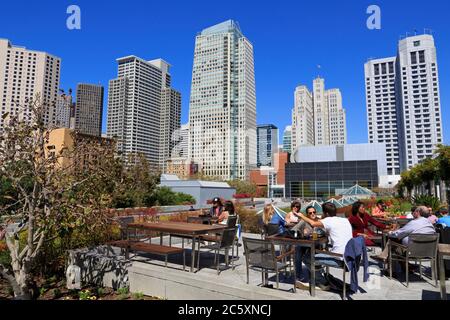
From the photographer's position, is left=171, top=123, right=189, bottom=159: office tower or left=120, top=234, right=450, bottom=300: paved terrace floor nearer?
left=120, top=234, right=450, bottom=300: paved terrace floor

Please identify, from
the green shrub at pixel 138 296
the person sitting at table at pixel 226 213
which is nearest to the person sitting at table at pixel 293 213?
the person sitting at table at pixel 226 213

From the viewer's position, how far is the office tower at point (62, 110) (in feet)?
17.2

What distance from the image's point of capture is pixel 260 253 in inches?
178

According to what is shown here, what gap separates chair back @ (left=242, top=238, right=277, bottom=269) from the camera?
439 cm

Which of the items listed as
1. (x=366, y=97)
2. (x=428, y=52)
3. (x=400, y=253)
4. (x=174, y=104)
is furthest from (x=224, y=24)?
(x=400, y=253)

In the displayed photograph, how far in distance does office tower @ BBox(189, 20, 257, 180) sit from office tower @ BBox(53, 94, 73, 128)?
129 meters

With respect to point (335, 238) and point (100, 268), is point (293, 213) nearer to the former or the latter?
point (335, 238)

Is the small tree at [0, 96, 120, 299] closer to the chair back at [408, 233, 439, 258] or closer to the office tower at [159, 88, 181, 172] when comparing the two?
the chair back at [408, 233, 439, 258]

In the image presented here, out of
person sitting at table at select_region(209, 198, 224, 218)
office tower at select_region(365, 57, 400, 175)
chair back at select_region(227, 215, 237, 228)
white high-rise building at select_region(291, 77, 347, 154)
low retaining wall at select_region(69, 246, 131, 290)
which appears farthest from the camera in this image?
white high-rise building at select_region(291, 77, 347, 154)

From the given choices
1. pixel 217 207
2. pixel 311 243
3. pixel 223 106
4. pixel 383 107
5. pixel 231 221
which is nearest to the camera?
pixel 311 243

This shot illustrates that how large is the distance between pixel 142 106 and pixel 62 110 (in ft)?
515

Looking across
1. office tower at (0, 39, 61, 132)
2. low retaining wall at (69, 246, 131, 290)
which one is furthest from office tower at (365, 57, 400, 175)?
low retaining wall at (69, 246, 131, 290)

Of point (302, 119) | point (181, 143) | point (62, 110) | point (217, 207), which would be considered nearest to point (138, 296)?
point (62, 110)
